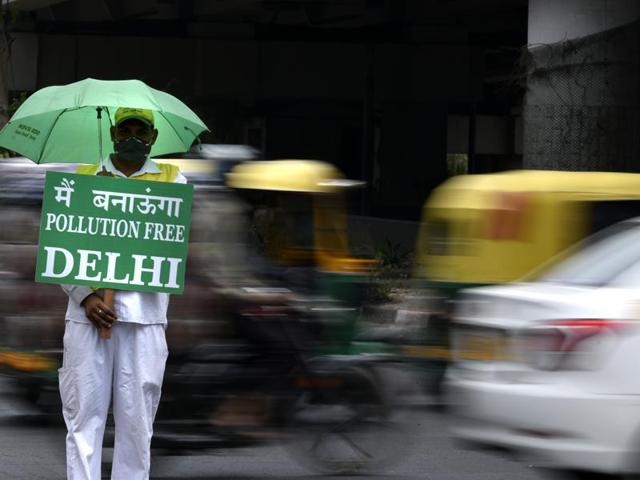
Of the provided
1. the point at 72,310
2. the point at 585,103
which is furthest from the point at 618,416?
the point at 585,103

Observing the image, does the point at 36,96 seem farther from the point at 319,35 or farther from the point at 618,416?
the point at 319,35

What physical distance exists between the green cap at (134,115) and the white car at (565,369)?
6.55ft

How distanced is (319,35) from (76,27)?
19.8ft

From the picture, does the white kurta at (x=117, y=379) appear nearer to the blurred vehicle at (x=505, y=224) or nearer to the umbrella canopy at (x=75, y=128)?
the umbrella canopy at (x=75, y=128)

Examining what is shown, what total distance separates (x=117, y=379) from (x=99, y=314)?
293 millimetres

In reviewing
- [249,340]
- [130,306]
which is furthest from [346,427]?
[130,306]

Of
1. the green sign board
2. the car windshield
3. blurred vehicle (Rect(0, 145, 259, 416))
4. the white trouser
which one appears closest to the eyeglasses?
the green sign board

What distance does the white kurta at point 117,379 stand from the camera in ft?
19.1

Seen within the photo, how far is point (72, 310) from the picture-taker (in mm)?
5910

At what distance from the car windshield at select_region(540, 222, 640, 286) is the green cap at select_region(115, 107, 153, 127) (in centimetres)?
233

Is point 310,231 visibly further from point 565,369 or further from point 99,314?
point 99,314

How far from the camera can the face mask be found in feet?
19.8

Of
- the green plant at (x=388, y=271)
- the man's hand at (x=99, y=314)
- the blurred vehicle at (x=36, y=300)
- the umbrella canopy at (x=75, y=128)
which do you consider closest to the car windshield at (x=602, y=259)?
the blurred vehicle at (x=36, y=300)

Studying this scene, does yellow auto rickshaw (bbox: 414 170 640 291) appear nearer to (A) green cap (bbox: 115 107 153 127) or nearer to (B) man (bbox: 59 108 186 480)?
(A) green cap (bbox: 115 107 153 127)
